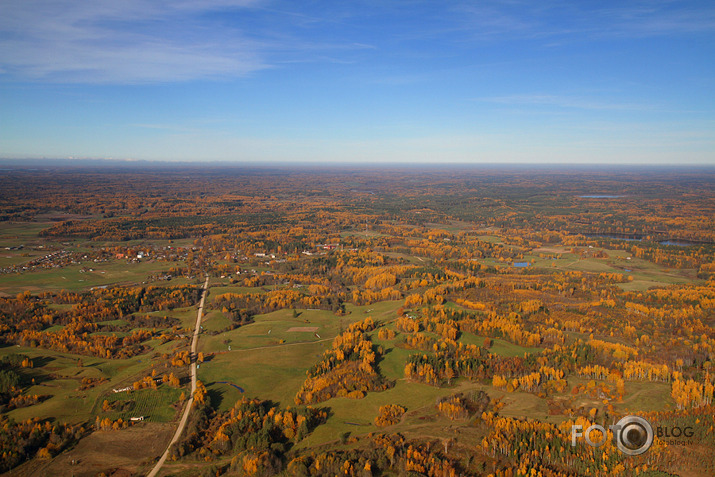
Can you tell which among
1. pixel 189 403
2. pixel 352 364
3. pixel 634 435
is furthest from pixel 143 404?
pixel 634 435

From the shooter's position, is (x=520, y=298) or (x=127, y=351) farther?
(x=520, y=298)

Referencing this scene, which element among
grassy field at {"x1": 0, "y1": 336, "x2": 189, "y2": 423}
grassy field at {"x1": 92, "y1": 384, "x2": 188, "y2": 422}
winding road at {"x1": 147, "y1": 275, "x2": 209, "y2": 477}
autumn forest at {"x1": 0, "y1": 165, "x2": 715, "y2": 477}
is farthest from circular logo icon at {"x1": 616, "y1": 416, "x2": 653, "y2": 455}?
grassy field at {"x1": 0, "y1": 336, "x2": 189, "y2": 423}

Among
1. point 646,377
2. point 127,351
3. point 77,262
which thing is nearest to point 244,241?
point 77,262

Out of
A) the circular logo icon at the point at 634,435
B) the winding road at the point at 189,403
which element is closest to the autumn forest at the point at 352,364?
the winding road at the point at 189,403

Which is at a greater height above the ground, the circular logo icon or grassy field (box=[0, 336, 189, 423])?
the circular logo icon

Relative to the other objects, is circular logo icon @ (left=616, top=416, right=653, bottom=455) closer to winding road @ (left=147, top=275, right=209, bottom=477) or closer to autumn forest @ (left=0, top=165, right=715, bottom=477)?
autumn forest @ (left=0, top=165, right=715, bottom=477)

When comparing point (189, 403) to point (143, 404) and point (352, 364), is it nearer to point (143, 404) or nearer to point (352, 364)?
point (143, 404)

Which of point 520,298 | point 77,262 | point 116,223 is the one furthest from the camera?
point 116,223

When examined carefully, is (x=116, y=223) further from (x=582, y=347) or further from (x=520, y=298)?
(x=582, y=347)

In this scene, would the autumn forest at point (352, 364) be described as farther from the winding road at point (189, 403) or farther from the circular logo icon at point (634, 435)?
the circular logo icon at point (634, 435)
